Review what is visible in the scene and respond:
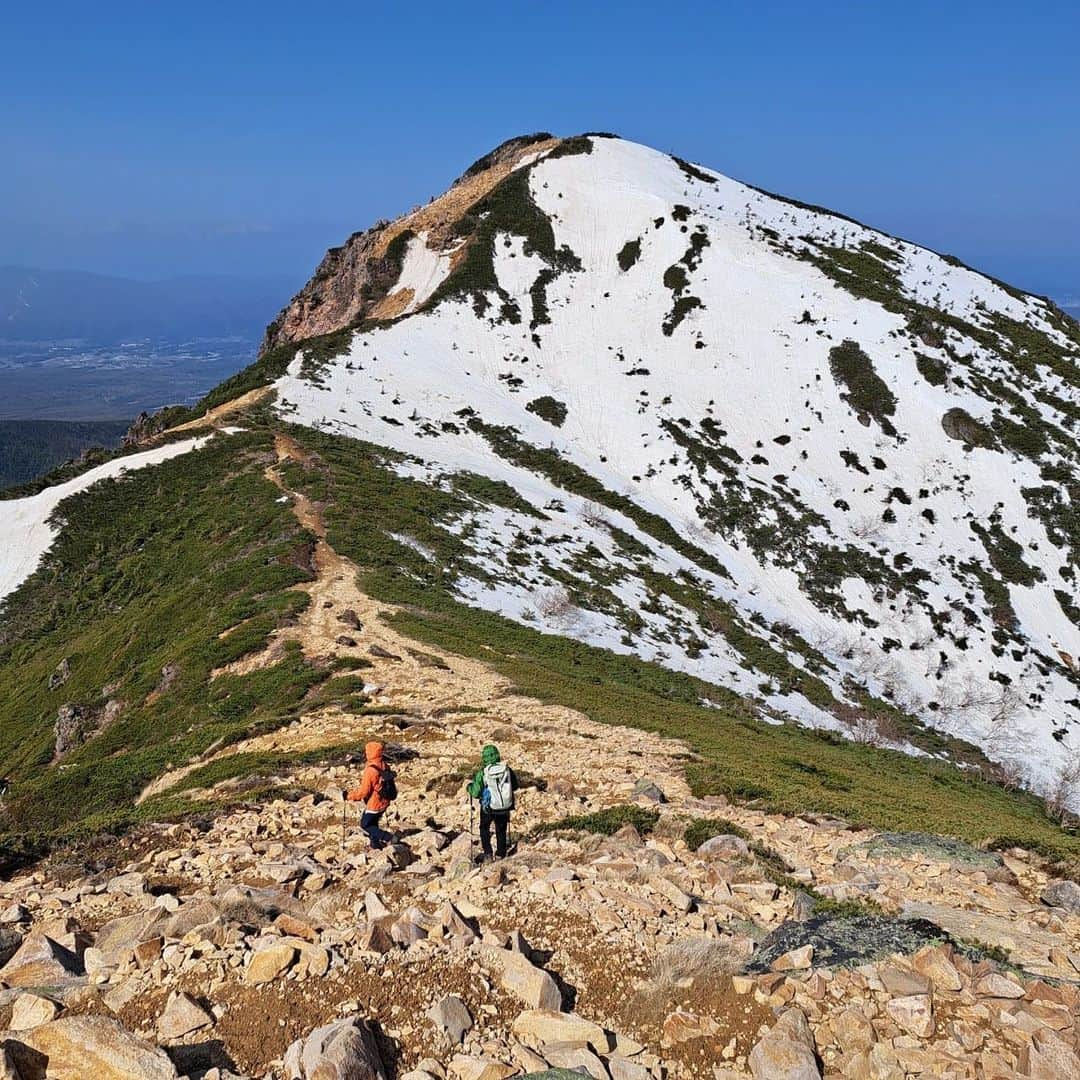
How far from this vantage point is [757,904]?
10.4m

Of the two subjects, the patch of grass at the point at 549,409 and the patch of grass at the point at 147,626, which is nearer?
the patch of grass at the point at 147,626

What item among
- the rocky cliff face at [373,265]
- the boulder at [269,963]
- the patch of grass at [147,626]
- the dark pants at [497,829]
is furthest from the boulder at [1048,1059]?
the rocky cliff face at [373,265]

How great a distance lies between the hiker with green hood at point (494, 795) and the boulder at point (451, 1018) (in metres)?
4.41

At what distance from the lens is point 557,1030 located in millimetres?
7539

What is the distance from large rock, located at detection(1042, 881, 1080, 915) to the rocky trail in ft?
0.11

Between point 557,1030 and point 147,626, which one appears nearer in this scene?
point 557,1030

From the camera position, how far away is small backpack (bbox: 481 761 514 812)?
40.1 ft

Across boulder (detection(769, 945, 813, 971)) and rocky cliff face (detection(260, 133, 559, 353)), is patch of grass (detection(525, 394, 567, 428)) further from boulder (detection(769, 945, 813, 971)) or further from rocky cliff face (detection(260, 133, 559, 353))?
boulder (detection(769, 945, 813, 971))

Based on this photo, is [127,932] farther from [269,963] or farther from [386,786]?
[386,786]

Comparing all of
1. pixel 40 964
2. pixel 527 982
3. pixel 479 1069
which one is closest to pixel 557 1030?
pixel 527 982

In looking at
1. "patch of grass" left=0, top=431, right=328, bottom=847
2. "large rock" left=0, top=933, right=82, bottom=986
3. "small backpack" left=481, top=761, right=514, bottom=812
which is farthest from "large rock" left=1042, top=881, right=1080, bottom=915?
"patch of grass" left=0, top=431, right=328, bottom=847

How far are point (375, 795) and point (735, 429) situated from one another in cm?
6385

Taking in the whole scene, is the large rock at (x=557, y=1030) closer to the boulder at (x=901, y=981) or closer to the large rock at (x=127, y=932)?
the boulder at (x=901, y=981)

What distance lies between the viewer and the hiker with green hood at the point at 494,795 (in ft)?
40.1
